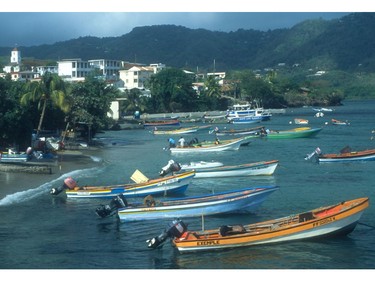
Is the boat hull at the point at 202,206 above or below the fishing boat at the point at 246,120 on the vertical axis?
below

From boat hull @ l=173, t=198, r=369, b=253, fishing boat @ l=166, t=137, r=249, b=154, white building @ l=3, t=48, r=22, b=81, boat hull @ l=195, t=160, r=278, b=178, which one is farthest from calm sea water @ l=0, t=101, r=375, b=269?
white building @ l=3, t=48, r=22, b=81

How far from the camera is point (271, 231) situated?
18.2m

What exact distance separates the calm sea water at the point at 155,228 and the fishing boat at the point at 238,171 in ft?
1.57

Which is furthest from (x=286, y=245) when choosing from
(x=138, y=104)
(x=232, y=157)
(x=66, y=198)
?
(x=138, y=104)

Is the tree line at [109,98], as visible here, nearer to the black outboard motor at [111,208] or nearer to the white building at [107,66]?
the black outboard motor at [111,208]

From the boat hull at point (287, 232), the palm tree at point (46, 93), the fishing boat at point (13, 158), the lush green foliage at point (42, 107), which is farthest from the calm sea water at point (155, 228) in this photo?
the palm tree at point (46, 93)

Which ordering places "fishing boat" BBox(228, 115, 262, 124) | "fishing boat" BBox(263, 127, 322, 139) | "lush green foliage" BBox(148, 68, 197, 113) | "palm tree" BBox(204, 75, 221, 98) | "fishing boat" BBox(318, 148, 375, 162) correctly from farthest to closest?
"palm tree" BBox(204, 75, 221, 98) < "lush green foliage" BBox(148, 68, 197, 113) < "fishing boat" BBox(228, 115, 262, 124) < "fishing boat" BBox(263, 127, 322, 139) < "fishing boat" BBox(318, 148, 375, 162)

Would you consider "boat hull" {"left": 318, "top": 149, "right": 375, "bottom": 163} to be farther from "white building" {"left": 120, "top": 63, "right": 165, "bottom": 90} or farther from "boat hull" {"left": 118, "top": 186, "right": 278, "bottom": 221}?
"white building" {"left": 120, "top": 63, "right": 165, "bottom": 90}

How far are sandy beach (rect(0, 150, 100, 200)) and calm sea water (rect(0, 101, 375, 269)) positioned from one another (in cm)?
35

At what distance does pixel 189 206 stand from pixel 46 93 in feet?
73.0

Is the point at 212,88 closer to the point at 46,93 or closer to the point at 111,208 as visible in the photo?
the point at 46,93

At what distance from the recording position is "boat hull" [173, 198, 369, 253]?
17750 mm

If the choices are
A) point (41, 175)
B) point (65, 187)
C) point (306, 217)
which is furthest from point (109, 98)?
point (306, 217)

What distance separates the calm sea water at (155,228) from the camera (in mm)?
17000
